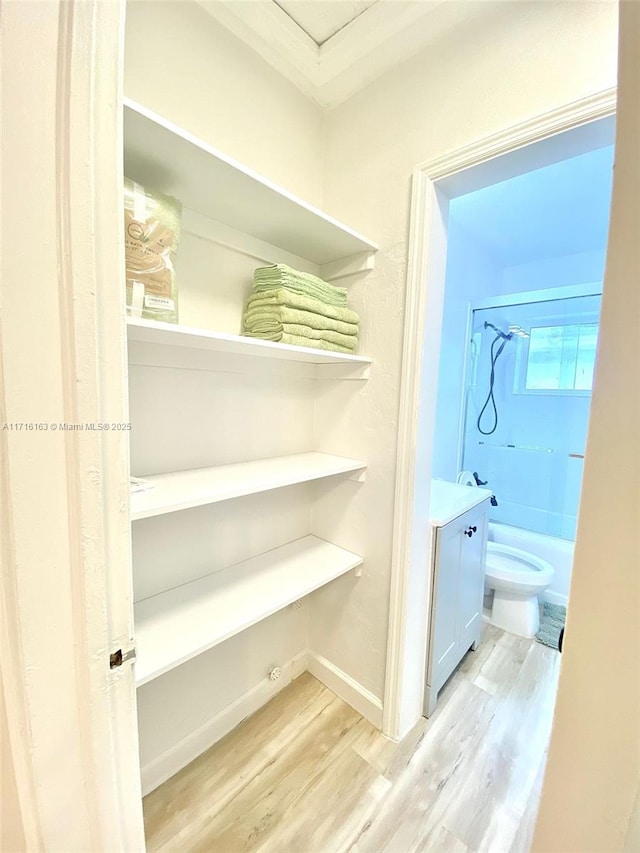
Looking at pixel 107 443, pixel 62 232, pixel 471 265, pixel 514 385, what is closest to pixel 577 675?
pixel 107 443

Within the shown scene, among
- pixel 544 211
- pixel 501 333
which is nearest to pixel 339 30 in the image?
pixel 544 211

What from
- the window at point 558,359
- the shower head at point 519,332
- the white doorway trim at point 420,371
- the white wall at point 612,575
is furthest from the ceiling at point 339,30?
the window at point 558,359

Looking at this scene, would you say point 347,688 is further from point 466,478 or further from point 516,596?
point 466,478

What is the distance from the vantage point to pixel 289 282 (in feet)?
3.73

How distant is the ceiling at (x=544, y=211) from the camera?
179 cm

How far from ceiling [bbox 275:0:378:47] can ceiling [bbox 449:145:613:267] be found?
0.93m

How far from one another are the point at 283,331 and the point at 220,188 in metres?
0.43

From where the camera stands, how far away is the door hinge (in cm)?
57

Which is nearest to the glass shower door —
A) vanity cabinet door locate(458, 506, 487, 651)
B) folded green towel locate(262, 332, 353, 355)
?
vanity cabinet door locate(458, 506, 487, 651)

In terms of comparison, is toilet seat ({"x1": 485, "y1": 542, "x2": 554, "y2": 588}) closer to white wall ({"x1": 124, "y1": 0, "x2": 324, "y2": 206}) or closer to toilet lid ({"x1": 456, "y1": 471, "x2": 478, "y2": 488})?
toilet lid ({"x1": 456, "y1": 471, "x2": 478, "y2": 488})

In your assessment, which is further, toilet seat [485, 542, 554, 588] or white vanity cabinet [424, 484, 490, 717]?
toilet seat [485, 542, 554, 588]

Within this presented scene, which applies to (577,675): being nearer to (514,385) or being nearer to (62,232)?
(62,232)

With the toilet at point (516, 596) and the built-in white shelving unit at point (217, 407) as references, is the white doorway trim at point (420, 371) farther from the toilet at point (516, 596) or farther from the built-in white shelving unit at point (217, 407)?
the toilet at point (516, 596)

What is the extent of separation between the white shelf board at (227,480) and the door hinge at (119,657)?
0.26 meters
